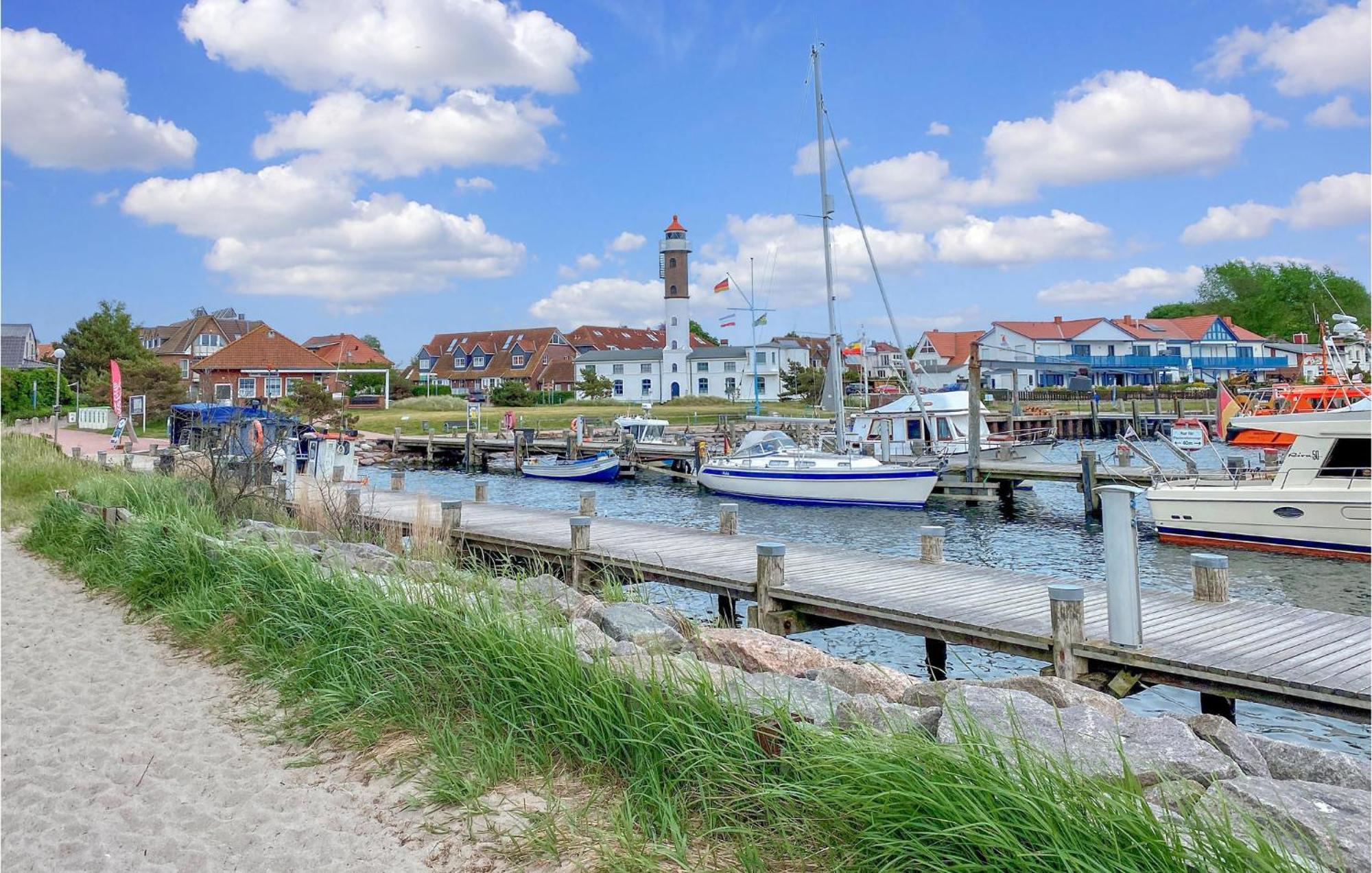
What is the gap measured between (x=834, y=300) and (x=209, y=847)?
26.1 m

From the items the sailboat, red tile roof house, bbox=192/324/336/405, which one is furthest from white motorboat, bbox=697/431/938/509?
red tile roof house, bbox=192/324/336/405

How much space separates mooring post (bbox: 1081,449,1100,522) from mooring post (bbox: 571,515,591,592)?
53.5 feet

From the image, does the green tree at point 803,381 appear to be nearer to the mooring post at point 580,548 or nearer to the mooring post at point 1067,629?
the mooring post at point 580,548

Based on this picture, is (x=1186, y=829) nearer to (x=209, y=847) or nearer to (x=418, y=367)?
(x=209, y=847)

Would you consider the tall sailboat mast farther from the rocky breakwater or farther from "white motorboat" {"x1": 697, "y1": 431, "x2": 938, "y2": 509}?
the rocky breakwater

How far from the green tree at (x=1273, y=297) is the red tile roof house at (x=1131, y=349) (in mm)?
11512

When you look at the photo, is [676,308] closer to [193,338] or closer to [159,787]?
[193,338]

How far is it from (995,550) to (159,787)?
17.6 m

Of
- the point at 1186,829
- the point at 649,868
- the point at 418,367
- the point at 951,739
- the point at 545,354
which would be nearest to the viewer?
the point at 1186,829

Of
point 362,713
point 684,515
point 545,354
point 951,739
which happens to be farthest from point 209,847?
point 545,354

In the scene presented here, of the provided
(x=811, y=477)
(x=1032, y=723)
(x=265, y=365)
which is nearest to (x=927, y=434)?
(x=811, y=477)

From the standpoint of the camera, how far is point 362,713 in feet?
20.4

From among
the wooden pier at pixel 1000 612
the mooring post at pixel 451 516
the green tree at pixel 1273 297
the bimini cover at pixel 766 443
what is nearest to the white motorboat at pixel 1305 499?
the wooden pier at pixel 1000 612

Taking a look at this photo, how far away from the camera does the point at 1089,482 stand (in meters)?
24.2
